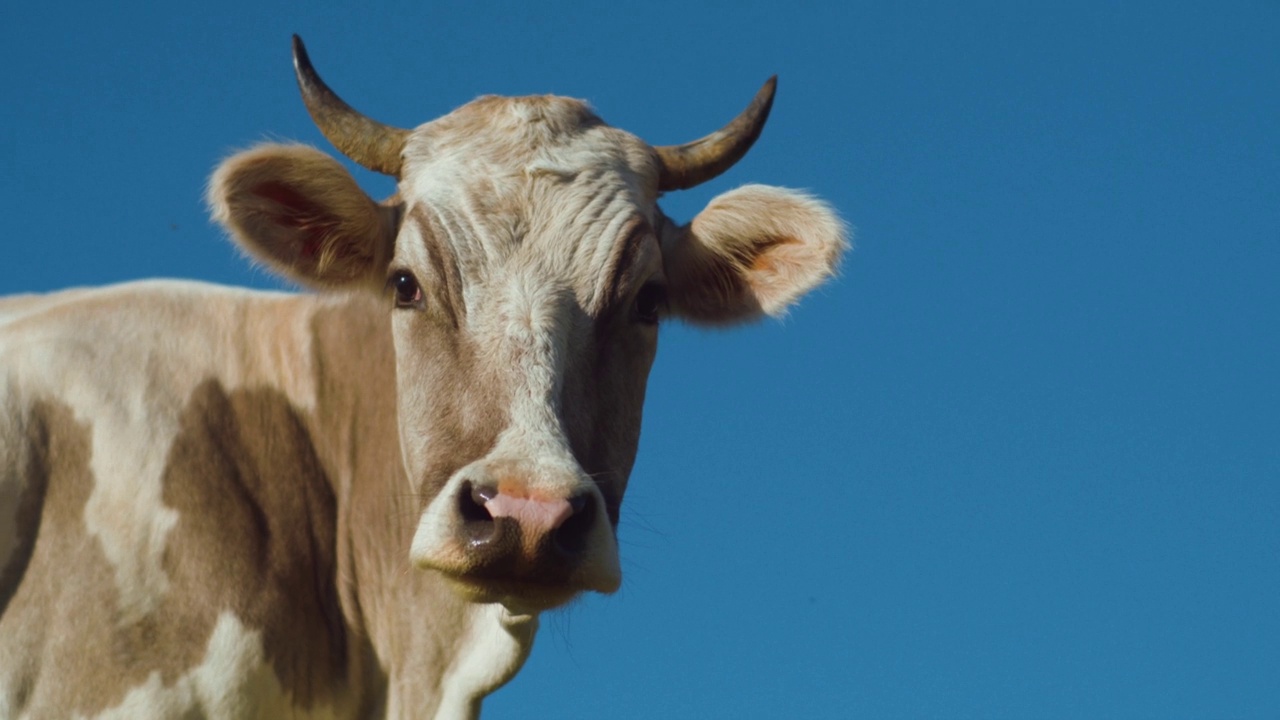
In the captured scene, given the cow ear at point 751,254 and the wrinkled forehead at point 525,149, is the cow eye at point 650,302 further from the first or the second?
the cow ear at point 751,254

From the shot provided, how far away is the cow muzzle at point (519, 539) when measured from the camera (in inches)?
206

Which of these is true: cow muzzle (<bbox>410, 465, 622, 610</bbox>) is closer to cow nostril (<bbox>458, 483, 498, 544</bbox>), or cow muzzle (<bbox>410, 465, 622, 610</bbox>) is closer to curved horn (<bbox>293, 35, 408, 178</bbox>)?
cow nostril (<bbox>458, 483, 498, 544</bbox>)

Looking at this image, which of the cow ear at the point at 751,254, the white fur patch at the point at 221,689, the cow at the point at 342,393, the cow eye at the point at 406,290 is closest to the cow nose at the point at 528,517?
the cow at the point at 342,393

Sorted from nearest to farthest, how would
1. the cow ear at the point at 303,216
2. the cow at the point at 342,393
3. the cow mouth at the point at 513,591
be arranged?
the cow mouth at the point at 513,591
the cow at the point at 342,393
the cow ear at the point at 303,216

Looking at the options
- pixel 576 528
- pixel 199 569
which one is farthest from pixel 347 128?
pixel 576 528

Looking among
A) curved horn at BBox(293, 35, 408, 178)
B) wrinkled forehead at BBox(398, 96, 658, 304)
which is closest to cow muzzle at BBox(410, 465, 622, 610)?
wrinkled forehead at BBox(398, 96, 658, 304)

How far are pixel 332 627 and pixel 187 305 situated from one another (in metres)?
1.65

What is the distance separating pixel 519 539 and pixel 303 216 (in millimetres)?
2374

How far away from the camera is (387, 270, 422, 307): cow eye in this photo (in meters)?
6.33

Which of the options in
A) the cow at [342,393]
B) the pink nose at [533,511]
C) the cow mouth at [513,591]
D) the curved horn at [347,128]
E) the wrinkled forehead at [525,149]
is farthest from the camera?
the curved horn at [347,128]

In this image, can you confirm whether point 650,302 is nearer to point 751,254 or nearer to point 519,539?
point 751,254

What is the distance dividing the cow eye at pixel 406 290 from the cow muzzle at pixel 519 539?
106 cm

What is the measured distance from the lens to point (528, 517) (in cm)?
522

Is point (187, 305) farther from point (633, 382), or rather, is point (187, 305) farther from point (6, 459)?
point (633, 382)
